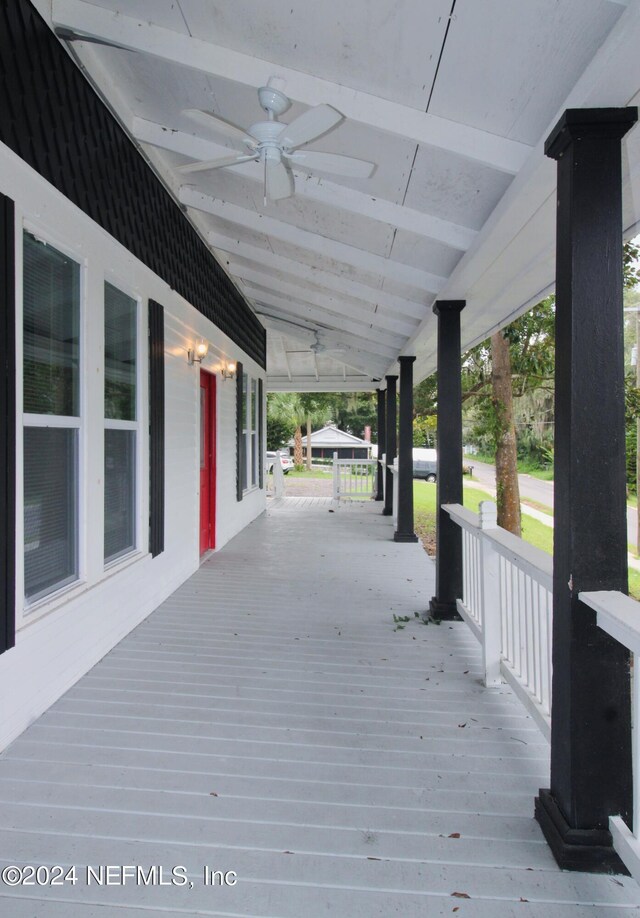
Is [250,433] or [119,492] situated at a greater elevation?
[250,433]

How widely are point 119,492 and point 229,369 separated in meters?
3.69

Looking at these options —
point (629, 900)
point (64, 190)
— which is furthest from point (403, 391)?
point (629, 900)

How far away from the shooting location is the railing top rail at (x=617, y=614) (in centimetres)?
146

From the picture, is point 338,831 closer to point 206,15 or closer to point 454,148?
point 454,148

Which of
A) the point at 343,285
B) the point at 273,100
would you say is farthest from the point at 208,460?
the point at 273,100

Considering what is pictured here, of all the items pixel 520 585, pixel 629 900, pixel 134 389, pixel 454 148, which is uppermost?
pixel 454 148

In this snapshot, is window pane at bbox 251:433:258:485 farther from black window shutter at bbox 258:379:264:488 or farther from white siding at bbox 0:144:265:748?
white siding at bbox 0:144:265:748

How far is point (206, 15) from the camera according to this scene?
2348 mm

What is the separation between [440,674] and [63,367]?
2.76m

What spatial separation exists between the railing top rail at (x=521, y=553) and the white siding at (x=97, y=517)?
2.29m

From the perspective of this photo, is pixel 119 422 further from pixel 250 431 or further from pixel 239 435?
pixel 250 431

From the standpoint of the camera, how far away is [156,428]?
168 inches

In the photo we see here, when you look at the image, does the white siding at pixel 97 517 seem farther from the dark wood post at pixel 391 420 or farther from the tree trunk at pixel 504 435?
the tree trunk at pixel 504 435

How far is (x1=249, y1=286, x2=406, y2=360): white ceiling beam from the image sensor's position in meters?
6.78
